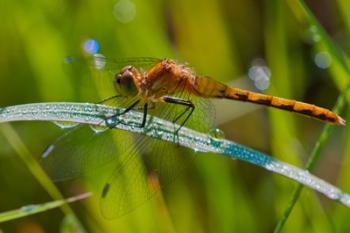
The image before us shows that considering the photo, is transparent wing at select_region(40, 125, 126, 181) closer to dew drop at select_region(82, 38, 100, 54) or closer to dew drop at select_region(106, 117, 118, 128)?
dew drop at select_region(106, 117, 118, 128)

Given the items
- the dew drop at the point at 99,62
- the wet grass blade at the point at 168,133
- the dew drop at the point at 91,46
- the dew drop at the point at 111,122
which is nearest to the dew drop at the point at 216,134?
the wet grass blade at the point at 168,133

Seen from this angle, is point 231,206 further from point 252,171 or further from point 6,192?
point 6,192

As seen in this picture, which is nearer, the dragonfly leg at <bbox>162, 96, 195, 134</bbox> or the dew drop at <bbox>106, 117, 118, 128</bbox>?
the dew drop at <bbox>106, 117, 118, 128</bbox>

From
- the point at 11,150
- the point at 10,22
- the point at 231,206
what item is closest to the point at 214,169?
the point at 231,206

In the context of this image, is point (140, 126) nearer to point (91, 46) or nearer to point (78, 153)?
point (78, 153)

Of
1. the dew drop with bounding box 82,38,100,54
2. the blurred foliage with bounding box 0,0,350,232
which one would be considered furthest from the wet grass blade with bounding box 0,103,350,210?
the dew drop with bounding box 82,38,100,54

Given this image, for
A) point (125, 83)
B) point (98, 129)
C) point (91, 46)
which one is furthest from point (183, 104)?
point (91, 46)
